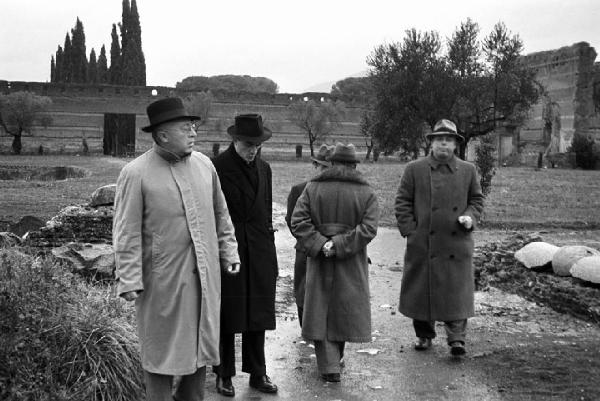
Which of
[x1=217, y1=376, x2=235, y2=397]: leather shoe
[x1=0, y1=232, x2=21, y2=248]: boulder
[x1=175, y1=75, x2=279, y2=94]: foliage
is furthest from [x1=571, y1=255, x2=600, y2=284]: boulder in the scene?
[x1=175, y1=75, x2=279, y2=94]: foliage

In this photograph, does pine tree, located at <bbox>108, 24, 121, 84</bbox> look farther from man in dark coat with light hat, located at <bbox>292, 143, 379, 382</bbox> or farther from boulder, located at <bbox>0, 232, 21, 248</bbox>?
man in dark coat with light hat, located at <bbox>292, 143, 379, 382</bbox>

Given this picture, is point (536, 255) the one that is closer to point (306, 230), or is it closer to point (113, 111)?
point (306, 230)

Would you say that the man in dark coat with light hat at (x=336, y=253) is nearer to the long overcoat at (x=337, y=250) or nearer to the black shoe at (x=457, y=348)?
the long overcoat at (x=337, y=250)

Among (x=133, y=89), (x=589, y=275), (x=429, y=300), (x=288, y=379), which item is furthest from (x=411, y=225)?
(x=133, y=89)

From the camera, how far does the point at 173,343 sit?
402 centimetres

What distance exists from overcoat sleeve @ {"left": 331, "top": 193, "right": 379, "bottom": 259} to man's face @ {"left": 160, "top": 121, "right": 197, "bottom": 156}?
68.2 inches

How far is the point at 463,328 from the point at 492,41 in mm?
15725

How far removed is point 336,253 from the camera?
5590 millimetres

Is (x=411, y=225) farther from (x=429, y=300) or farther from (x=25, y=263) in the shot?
(x=25, y=263)

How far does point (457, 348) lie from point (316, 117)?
5712 centimetres

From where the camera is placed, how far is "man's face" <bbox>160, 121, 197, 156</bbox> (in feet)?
14.0

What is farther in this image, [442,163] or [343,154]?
[442,163]

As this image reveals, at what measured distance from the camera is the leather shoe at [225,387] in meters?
5.15

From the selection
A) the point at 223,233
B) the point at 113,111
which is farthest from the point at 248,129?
the point at 113,111
